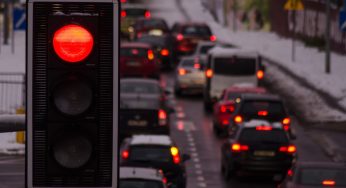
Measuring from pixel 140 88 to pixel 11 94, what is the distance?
12.2 feet

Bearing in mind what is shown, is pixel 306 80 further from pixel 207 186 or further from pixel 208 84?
pixel 207 186

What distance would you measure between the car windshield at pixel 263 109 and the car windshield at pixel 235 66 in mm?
7099

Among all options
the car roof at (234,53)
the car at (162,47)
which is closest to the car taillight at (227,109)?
the car roof at (234,53)

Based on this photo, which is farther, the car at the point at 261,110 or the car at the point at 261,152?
the car at the point at 261,110

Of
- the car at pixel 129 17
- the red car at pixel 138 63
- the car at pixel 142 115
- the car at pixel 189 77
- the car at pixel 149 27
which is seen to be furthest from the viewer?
the car at pixel 129 17

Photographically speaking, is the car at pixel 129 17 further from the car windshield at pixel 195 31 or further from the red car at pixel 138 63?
the red car at pixel 138 63

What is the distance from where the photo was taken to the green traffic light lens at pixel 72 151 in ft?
20.7

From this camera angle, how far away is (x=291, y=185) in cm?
1973

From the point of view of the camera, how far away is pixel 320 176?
19500 mm

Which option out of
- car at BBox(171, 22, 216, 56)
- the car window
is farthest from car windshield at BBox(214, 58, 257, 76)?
car at BBox(171, 22, 216, 56)

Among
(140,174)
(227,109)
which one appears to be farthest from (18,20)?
(140,174)

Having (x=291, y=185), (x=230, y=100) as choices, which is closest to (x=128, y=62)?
(x=230, y=100)

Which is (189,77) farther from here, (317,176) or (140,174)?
(140,174)

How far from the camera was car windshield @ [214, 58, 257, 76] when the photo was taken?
128 feet
